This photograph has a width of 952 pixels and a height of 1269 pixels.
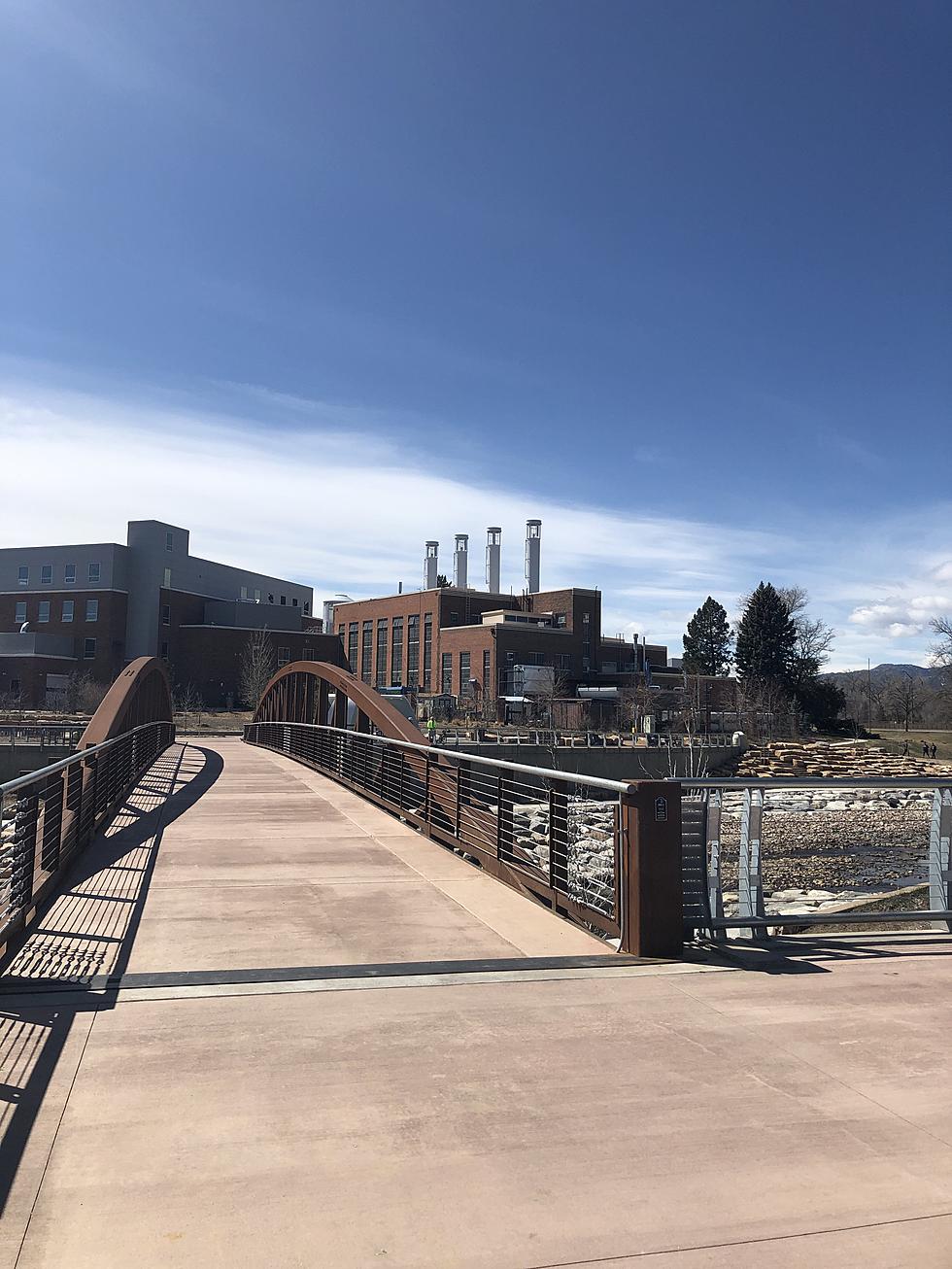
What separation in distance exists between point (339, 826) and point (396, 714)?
136 inches

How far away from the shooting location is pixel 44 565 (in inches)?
3342

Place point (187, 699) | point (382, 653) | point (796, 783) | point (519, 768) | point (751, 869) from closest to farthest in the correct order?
point (796, 783) → point (751, 869) → point (519, 768) → point (187, 699) → point (382, 653)

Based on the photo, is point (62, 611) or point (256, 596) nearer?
point (62, 611)

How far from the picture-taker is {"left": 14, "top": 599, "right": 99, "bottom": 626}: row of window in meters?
82.2

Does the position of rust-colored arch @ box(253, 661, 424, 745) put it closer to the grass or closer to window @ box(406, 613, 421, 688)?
the grass

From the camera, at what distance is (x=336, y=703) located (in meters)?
25.8

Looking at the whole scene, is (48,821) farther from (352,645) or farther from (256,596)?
(352,645)

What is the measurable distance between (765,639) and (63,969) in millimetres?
90911

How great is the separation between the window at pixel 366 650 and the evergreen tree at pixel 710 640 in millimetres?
34588

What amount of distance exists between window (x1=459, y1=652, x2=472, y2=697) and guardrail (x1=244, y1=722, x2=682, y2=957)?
79.3 m

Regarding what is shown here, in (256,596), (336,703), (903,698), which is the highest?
(256,596)

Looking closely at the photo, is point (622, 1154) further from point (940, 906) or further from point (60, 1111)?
point (940, 906)

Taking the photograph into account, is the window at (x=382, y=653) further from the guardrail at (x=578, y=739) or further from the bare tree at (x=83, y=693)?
the guardrail at (x=578, y=739)

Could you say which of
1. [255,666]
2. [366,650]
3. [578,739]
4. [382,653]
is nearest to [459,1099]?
[578,739]
